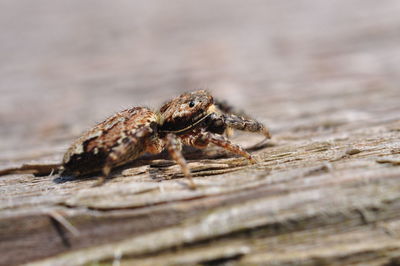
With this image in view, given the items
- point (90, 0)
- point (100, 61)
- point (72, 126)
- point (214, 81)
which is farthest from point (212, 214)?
point (90, 0)

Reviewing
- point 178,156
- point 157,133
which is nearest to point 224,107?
point 157,133

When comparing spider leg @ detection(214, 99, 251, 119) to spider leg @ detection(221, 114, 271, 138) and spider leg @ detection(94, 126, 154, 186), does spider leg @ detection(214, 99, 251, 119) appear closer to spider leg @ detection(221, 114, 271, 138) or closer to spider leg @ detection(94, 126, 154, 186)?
spider leg @ detection(221, 114, 271, 138)

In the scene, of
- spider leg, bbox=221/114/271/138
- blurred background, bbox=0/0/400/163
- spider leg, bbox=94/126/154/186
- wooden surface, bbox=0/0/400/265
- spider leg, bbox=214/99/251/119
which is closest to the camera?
wooden surface, bbox=0/0/400/265

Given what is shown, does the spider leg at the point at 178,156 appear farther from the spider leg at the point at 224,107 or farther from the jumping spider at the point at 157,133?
the spider leg at the point at 224,107

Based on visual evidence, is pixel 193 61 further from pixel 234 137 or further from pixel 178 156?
pixel 178 156

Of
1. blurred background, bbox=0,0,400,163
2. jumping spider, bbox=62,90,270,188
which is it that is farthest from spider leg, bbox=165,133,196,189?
blurred background, bbox=0,0,400,163

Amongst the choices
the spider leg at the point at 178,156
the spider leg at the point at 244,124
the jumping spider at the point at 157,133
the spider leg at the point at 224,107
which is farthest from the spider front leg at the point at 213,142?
the spider leg at the point at 224,107
